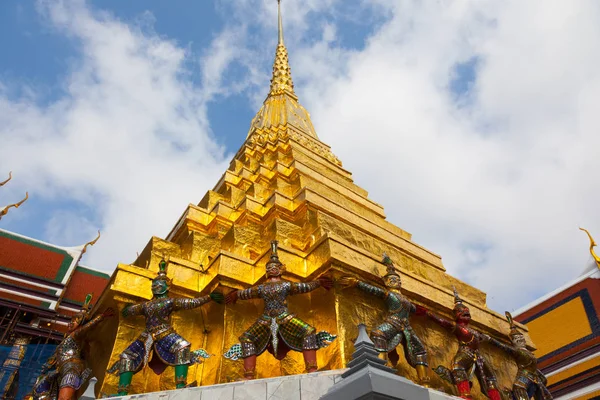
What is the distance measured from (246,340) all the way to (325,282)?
132 cm

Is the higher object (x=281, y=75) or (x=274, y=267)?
(x=281, y=75)

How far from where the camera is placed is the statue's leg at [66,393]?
6.18 m

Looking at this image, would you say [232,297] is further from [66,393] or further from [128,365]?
[66,393]

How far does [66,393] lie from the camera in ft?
20.3

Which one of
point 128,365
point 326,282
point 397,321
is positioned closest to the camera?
point 128,365

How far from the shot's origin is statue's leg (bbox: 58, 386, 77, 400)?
6176 mm

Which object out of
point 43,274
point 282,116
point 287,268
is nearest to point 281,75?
point 282,116

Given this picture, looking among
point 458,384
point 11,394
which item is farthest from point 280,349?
point 11,394

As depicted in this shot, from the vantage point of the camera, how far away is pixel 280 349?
5945mm

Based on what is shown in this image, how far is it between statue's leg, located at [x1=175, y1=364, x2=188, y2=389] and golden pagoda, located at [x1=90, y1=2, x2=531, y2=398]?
0.71 m

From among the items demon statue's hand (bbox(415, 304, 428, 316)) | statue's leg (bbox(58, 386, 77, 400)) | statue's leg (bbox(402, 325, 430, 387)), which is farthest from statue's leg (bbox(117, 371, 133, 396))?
demon statue's hand (bbox(415, 304, 428, 316))

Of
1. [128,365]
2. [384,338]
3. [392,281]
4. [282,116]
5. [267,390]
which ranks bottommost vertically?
[267,390]

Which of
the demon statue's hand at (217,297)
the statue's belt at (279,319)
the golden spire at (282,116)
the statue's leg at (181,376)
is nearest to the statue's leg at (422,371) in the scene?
the statue's belt at (279,319)

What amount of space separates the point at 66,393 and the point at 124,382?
94 cm
